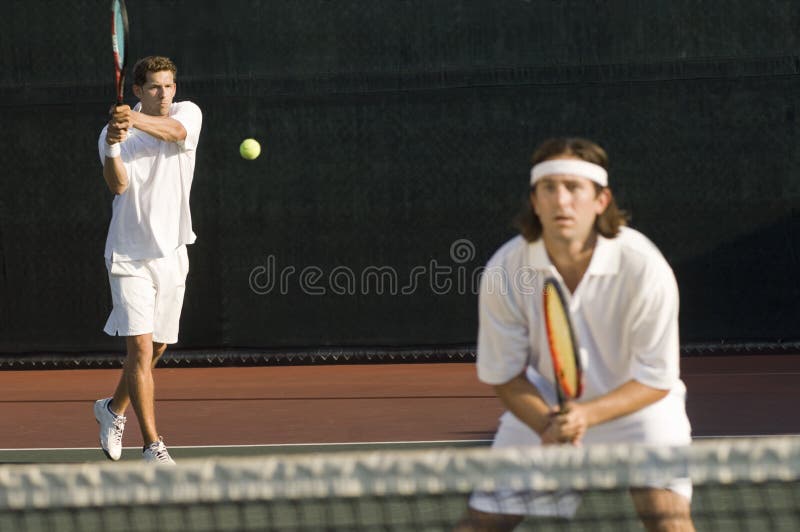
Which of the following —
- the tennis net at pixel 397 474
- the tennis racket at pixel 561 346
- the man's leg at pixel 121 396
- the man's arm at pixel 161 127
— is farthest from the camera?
the man's leg at pixel 121 396

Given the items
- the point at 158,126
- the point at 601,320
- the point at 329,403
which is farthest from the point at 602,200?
the point at 329,403

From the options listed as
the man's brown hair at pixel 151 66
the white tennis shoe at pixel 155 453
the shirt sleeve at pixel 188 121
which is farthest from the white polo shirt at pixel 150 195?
the white tennis shoe at pixel 155 453

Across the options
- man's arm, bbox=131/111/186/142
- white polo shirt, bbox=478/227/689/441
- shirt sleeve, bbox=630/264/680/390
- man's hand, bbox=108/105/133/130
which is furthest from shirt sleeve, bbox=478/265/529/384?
man's arm, bbox=131/111/186/142

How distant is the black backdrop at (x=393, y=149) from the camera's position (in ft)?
26.0

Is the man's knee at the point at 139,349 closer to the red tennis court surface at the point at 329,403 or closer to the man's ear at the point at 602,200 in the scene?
the red tennis court surface at the point at 329,403

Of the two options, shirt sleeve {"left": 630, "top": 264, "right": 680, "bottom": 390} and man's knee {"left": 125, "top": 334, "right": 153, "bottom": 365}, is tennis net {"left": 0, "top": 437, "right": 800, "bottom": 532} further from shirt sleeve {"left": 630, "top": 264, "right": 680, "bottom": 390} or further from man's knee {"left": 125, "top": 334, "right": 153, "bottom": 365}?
man's knee {"left": 125, "top": 334, "right": 153, "bottom": 365}

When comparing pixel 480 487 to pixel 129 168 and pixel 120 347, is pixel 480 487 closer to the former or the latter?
pixel 129 168

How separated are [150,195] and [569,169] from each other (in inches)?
102

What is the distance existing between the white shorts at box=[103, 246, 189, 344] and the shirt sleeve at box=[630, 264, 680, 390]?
263cm

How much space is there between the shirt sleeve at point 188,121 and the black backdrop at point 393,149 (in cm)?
303

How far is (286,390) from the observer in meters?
7.20

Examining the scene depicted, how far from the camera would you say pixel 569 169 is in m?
2.66

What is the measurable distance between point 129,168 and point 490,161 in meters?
3.39

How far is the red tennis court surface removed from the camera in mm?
5809
